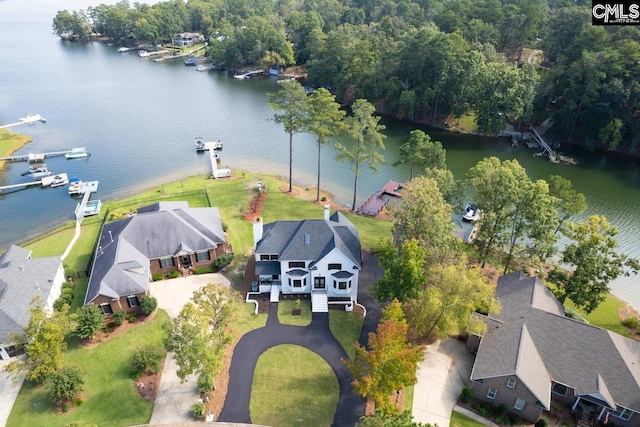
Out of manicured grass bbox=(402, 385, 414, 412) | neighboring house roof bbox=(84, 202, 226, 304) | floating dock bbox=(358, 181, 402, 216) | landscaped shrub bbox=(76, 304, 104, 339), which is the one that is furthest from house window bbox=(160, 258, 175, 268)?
manicured grass bbox=(402, 385, 414, 412)

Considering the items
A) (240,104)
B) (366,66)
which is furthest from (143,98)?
(366,66)

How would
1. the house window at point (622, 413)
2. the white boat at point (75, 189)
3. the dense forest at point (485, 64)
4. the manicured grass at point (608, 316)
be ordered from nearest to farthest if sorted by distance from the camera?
the house window at point (622, 413) → the manicured grass at point (608, 316) → the white boat at point (75, 189) → the dense forest at point (485, 64)

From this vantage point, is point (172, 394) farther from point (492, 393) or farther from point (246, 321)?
point (492, 393)

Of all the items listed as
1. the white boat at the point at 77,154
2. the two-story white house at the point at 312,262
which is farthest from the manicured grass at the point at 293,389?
the white boat at the point at 77,154

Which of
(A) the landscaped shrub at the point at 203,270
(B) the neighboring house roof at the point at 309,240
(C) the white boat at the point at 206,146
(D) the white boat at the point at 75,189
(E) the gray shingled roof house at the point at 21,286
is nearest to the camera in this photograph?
(E) the gray shingled roof house at the point at 21,286

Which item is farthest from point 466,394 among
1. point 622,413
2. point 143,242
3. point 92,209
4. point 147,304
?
point 92,209

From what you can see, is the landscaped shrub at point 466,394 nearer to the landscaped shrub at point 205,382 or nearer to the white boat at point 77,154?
the landscaped shrub at point 205,382

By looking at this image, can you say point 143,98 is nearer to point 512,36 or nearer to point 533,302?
point 512,36
